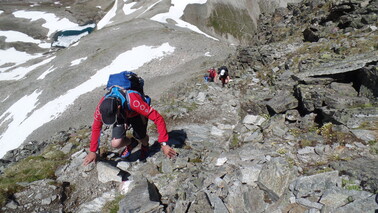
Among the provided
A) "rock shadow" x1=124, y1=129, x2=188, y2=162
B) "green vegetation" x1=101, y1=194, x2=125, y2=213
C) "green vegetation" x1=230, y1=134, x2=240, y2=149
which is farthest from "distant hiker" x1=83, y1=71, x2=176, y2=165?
"green vegetation" x1=230, y1=134, x2=240, y2=149

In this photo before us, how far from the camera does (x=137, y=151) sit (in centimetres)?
934

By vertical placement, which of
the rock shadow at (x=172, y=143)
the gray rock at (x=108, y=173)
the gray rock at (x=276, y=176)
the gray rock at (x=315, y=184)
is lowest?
the rock shadow at (x=172, y=143)

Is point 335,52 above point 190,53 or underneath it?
above

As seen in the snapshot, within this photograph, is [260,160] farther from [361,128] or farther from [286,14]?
[286,14]

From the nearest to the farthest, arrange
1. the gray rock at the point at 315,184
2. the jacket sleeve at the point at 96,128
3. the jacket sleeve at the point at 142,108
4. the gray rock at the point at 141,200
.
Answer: the gray rock at the point at 315,184 → the gray rock at the point at 141,200 → the jacket sleeve at the point at 142,108 → the jacket sleeve at the point at 96,128

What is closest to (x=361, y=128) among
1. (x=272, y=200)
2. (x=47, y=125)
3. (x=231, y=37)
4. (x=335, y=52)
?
(x=272, y=200)

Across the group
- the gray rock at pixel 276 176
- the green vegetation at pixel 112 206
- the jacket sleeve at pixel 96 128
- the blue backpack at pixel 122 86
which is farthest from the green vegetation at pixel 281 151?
the jacket sleeve at pixel 96 128

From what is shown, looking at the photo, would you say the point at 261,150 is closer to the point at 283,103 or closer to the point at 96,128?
the point at 283,103

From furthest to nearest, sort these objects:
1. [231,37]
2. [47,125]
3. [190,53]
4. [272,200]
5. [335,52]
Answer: [231,37] < [190,53] < [47,125] < [335,52] < [272,200]

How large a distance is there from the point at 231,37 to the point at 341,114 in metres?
85.8

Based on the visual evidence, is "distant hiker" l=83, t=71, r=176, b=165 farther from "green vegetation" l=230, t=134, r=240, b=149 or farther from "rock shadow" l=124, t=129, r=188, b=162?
"green vegetation" l=230, t=134, r=240, b=149

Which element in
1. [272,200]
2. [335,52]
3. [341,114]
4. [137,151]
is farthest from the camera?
[335,52]

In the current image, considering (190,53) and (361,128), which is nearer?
(361,128)

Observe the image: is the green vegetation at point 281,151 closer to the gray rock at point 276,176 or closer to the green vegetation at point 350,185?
the gray rock at point 276,176
